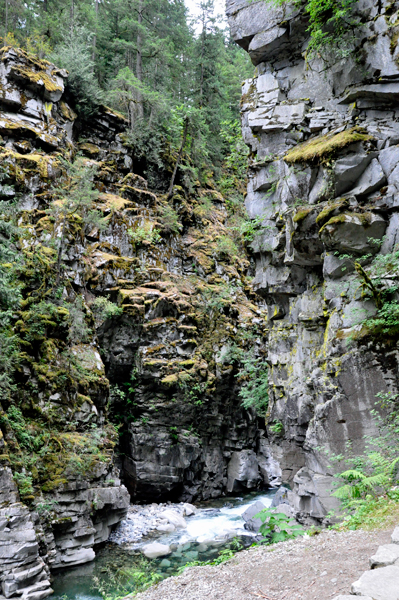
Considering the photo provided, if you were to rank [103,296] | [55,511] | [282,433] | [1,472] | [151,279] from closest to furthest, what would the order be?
1. [1,472]
2. [55,511]
3. [282,433]
4. [103,296]
5. [151,279]

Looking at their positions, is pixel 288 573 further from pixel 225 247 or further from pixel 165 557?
pixel 225 247

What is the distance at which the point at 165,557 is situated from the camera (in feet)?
41.7

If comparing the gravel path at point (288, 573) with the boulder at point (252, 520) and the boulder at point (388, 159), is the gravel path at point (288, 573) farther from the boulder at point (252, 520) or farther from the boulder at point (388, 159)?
the boulder at point (252, 520)

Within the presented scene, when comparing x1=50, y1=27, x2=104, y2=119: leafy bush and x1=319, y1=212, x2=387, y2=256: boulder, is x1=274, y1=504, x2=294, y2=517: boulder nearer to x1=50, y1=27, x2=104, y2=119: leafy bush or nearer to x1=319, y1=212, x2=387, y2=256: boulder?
x1=319, y1=212, x2=387, y2=256: boulder

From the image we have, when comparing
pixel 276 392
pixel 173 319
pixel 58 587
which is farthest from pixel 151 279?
pixel 58 587

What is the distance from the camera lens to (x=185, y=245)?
24000 mm

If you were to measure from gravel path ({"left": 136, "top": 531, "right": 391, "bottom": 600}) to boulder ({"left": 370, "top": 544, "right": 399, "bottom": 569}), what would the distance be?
0.33 meters

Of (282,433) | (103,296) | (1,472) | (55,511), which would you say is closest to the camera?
(1,472)

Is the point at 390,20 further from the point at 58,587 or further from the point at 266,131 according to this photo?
the point at 58,587

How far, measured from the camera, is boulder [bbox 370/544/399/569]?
11.5 ft

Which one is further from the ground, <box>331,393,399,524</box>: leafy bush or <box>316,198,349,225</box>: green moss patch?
<box>316,198,349,225</box>: green moss patch

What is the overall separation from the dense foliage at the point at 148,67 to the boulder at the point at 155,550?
19.9 m

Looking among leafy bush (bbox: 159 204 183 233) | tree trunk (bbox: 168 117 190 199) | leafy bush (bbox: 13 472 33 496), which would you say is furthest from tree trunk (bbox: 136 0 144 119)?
leafy bush (bbox: 13 472 33 496)

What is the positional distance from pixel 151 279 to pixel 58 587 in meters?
13.3
